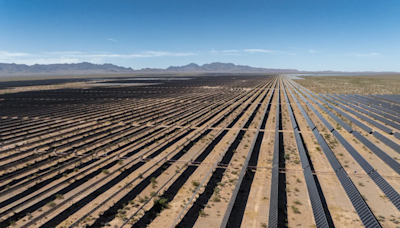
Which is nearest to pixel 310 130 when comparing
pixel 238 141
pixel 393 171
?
pixel 238 141

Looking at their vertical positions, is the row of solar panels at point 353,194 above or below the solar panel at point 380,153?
below

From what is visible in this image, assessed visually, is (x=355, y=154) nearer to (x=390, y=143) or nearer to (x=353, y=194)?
(x=390, y=143)

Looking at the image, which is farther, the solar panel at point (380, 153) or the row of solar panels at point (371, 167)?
the solar panel at point (380, 153)

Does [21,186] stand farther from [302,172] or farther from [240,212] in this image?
[302,172]

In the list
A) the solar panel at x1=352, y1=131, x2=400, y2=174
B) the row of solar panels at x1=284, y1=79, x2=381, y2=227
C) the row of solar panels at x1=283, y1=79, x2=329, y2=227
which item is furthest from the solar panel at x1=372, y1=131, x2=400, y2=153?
the row of solar panels at x1=283, y1=79, x2=329, y2=227

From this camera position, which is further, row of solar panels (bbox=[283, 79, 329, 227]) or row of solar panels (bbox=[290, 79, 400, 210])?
row of solar panels (bbox=[290, 79, 400, 210])

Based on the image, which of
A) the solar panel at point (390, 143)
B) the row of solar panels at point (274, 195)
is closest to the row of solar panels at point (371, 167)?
the solar panel at point (390, 143)

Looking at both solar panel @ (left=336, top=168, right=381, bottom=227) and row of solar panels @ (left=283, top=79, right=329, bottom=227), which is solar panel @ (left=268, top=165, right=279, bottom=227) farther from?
solar panel @ (left=336, top=168, right=381, bottom=227)

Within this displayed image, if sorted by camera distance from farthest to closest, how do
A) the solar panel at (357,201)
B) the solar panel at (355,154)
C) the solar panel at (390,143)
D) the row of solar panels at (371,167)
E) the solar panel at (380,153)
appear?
the solar panel at (390,143) → the solar panel at (380,153) → the solar panel at (355,154) → the row of solar panels at (371,167) → the solar panel at (357,201)

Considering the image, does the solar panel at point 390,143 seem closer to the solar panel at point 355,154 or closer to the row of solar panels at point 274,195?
the solar panel at point 355,154
